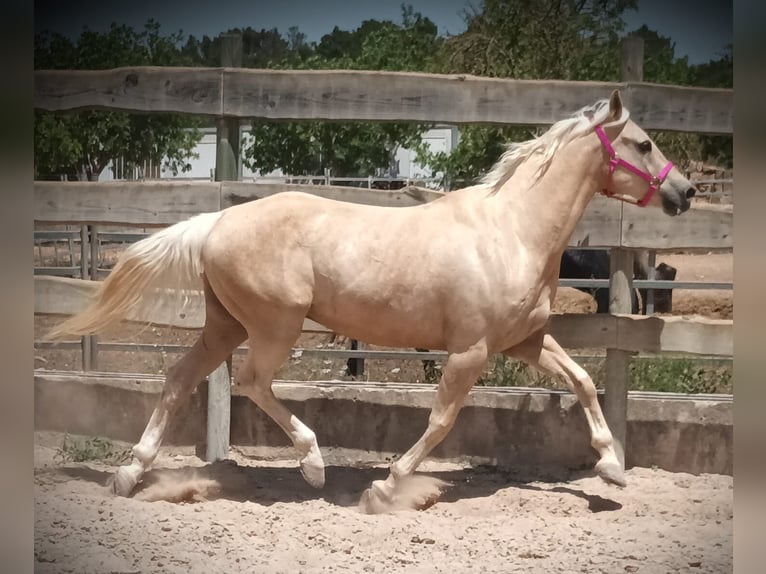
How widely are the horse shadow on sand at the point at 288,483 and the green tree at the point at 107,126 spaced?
6.03 feet

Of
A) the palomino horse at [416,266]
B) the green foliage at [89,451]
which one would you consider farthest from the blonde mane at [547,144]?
the green foliage at [89,451]

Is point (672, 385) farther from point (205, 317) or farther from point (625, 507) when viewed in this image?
point (205, 317)

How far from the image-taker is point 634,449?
5.03 metres

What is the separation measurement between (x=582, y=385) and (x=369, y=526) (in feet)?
4.12

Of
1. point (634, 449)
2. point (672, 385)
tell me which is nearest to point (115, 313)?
point (634, 449)

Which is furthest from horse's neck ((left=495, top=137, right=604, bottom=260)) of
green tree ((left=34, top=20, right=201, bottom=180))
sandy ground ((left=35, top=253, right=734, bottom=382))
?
green tree ((left=34, top=20, right=201, bottom=180))

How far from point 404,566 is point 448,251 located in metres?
1.45

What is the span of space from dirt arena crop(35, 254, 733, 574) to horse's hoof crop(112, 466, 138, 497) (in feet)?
0.21

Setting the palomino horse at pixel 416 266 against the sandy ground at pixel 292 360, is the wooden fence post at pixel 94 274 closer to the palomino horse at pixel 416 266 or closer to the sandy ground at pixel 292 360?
the sandy ground at pixel 292 360

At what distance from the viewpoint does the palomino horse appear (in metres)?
4.19

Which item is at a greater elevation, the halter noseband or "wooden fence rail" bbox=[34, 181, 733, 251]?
the halter noseband

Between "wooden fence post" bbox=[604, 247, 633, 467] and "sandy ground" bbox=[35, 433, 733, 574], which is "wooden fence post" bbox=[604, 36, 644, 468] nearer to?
"wooden fence post" bbox=[604, 247, 633, 467]

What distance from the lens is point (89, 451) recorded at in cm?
511
